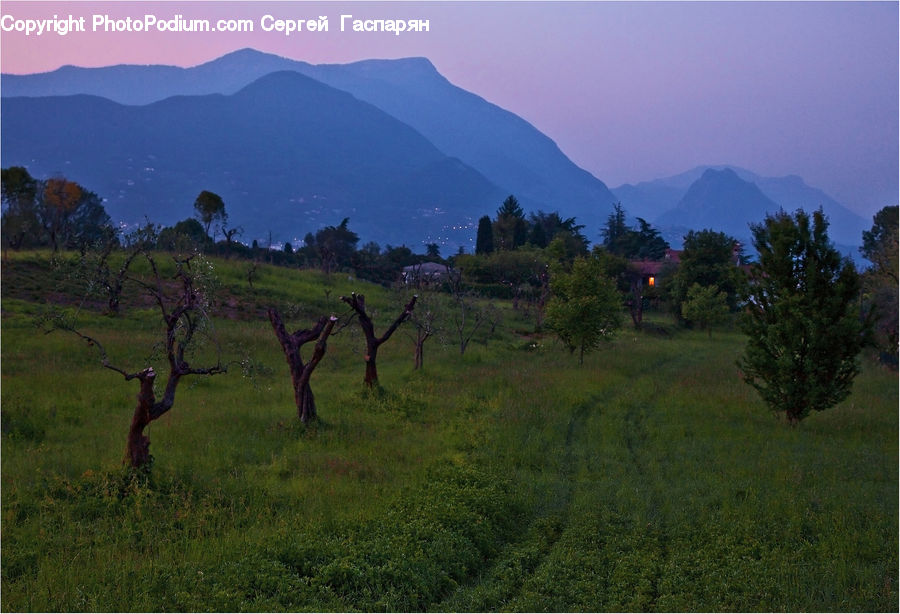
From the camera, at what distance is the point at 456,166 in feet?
487

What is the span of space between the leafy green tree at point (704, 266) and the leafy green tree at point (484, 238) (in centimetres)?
2316

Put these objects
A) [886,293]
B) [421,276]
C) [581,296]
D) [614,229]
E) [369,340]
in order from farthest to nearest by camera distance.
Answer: [614,229]
[421,276]
[886,293]
[581,296]
[369,340]

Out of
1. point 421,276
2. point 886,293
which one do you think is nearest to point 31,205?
point 421,276

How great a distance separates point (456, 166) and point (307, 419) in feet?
453

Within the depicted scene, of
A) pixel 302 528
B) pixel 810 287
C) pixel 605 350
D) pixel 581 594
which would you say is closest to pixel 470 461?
pixel 302 528

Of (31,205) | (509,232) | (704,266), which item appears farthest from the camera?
(509,232)

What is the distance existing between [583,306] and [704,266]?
34.0m

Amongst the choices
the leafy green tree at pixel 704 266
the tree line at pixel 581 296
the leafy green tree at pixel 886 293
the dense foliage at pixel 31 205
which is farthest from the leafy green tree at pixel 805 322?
the dense foliage at pixel 31 205

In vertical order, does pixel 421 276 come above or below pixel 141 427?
above

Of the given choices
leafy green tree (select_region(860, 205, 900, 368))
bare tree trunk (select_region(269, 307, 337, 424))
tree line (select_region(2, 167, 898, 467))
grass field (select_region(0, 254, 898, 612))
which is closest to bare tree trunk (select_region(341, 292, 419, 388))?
tree line (select_region(2, 167, 898, 467))

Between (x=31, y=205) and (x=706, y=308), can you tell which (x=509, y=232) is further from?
(x=31, y=205)

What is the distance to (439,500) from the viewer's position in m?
10.0

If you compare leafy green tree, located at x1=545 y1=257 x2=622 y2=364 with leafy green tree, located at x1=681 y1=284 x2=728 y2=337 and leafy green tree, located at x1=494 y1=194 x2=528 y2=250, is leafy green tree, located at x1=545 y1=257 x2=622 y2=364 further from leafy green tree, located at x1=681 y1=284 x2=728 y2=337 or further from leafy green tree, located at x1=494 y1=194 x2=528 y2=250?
leafy green tree, located at x1=494 y1=194 x2=528 y2=250

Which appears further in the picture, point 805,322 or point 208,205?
point 208,205
